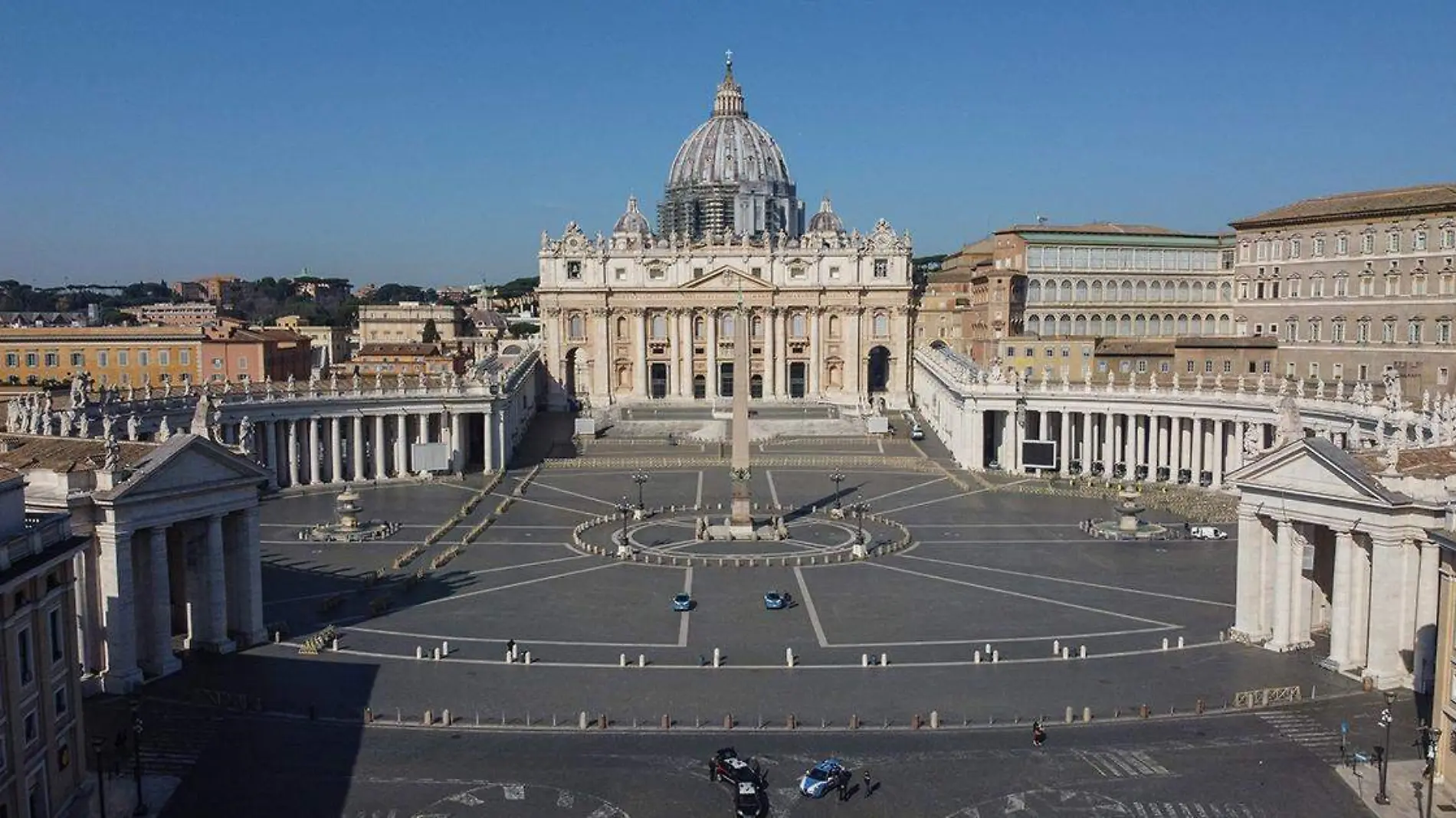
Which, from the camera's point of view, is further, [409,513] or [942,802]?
[409,513]

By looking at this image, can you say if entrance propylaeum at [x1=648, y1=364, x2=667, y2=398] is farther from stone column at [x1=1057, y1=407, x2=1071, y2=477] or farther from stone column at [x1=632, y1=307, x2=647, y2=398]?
stone column at [x1=1057, y1=407, x2=1071, y2=477]

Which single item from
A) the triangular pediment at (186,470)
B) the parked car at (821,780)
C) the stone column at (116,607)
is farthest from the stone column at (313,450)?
the parked car at (821,780)

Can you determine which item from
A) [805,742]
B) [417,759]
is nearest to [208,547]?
[417,759]

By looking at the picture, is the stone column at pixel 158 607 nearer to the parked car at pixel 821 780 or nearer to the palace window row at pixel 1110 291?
the parked car at pixel 821 780

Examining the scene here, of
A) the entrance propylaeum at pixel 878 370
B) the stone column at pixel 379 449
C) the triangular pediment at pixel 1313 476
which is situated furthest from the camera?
the entrance propylaeum at pixel 878 370

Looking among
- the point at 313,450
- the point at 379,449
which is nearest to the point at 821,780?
the point at 313,450

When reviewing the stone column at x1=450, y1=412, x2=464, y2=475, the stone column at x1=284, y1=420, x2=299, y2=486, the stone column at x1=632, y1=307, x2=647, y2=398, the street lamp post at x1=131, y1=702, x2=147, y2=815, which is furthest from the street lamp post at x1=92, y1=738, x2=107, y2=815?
the stone column at x1=632, y1=307, x2=647, y2=398

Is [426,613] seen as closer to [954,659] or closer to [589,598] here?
[589,598]
